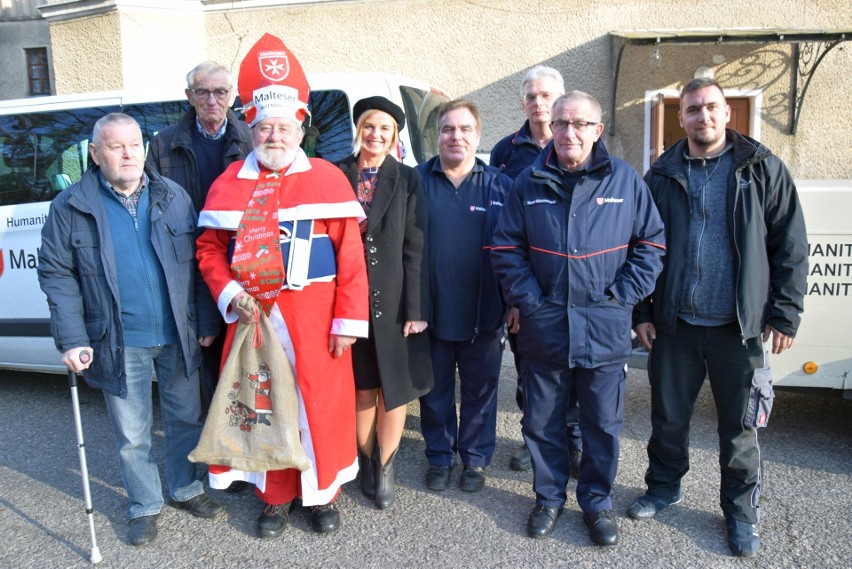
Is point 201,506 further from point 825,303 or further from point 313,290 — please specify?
point 825,303

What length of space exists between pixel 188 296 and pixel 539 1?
287 inches

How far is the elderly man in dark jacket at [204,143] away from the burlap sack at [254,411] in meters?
0.49

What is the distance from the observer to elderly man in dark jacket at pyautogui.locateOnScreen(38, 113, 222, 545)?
114 inches

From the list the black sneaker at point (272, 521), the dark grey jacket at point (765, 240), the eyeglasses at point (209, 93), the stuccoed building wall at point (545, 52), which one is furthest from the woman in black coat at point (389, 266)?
the stuccoed building wall at point (545, 52)

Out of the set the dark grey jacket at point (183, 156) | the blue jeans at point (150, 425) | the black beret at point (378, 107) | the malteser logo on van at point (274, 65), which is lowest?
the blue jeans at point (150, 425)

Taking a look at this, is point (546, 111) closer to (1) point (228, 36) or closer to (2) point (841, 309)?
(2) point (841, 309)

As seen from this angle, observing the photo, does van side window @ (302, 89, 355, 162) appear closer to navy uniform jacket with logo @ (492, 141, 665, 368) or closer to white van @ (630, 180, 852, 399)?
navy uniform jacket with logo @ (492, 141, 665, 368)

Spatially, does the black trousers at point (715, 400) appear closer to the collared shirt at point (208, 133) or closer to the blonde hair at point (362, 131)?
the blonde hair at point (362, 131)

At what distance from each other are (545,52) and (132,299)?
7.26m

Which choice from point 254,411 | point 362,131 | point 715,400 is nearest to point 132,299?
point 254,411

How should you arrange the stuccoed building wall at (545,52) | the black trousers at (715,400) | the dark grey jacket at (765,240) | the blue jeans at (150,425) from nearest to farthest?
the dark grey jacket at (765,240) < the black trousers at (715,400) < the blue jeans at (150,425) < the stuccoed building wall at (545,52)

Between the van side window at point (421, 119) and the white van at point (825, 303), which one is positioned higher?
the van side window at point (421, 119)

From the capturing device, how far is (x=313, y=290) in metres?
3.01

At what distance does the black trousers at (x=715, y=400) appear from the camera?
2.93 meters
